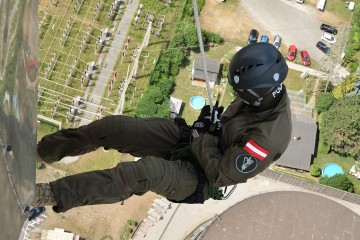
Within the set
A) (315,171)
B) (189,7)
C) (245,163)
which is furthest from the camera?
(189,7)

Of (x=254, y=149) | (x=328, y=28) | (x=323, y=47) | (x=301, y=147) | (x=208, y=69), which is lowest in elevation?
(x=301, y=147)

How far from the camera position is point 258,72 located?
33.7 ft

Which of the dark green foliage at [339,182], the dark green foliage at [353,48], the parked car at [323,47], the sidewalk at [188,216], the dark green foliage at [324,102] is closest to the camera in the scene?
the sidewalk at [188,216]

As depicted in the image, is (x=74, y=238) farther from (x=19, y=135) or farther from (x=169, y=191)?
(x=19, y=135)

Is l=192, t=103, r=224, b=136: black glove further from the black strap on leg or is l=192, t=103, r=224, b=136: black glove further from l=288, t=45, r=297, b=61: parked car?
l=288, t=45, r=297, b=61: parked car

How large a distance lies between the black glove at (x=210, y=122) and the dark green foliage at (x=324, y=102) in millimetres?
21408

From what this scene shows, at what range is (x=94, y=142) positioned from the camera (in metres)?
10.9

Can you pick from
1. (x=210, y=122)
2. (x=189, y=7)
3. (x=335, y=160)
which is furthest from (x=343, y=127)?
(x=210, y=122)

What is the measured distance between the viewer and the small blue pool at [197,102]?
31.0m

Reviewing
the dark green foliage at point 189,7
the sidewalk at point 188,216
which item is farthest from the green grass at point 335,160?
the dark green foliage at point 189,7

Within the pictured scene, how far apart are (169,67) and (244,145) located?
71.5 feet

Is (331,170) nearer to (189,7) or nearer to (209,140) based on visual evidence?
(189,7)

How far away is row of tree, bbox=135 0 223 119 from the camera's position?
29266 millimetres

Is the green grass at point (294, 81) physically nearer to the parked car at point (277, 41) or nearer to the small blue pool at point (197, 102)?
the parked car at point (277, 41)
